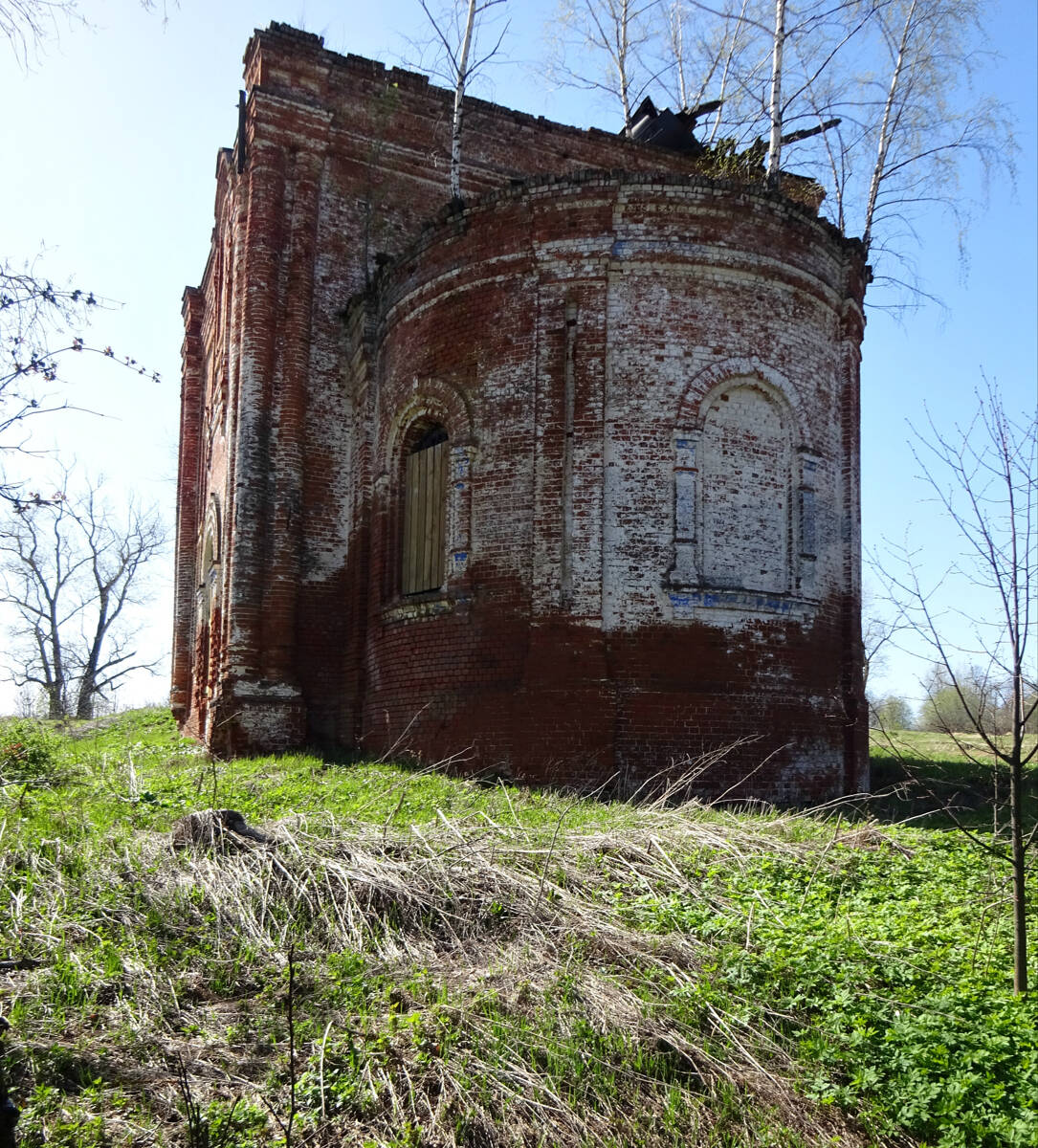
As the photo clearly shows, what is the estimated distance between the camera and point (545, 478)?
10031 millimetres

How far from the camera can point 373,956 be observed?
4.83 metres

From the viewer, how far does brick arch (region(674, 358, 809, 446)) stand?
998 cm

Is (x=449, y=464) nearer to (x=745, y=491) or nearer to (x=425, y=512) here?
(x=425, y=512)

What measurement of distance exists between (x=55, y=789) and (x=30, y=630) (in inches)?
1175

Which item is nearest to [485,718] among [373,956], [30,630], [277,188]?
[373,956]

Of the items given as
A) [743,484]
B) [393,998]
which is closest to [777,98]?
[743,484]

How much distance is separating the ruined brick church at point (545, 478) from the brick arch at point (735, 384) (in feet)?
0.13

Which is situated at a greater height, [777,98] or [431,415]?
[777,98]

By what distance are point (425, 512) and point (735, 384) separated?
12.8 ft

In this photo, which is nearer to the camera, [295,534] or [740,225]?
[740,225]

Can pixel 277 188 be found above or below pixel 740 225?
above

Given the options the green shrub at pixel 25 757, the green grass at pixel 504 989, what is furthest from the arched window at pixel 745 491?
the green shrub at pixel 25 757

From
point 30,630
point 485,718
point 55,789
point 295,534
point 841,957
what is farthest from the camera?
point 30,630

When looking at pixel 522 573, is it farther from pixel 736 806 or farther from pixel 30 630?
pixel 30 630
